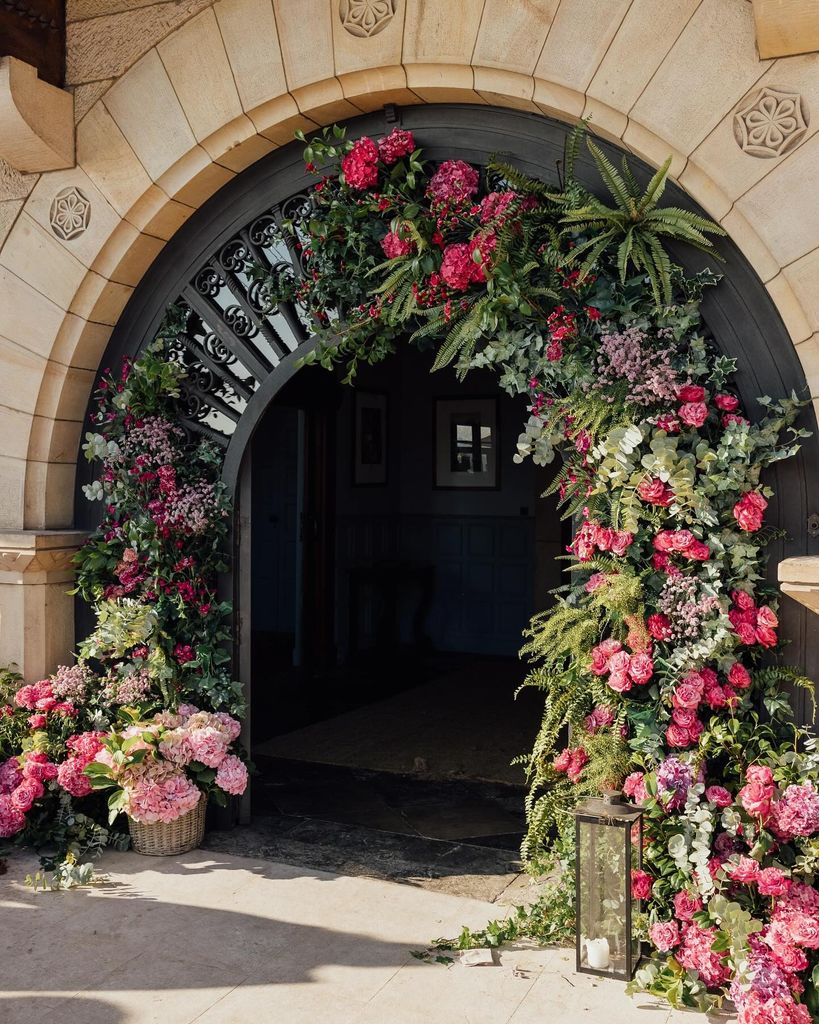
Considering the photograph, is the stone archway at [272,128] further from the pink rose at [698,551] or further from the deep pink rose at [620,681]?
the deep pink rose at [620,681]

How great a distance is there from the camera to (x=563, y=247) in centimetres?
371

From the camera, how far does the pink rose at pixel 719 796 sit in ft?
10.7

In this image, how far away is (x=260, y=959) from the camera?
3.45 metres

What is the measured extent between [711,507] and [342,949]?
1.89 metres

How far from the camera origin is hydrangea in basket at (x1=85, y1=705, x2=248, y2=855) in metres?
4.21

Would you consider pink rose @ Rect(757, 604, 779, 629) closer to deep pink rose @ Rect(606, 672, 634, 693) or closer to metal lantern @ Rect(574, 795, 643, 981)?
deep pink rose @ Rect(606, 672, 634, 693)

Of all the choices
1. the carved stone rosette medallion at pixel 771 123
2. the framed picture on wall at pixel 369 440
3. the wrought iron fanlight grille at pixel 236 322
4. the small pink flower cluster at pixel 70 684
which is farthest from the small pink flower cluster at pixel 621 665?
the framed picture on wall at pixel 369 440

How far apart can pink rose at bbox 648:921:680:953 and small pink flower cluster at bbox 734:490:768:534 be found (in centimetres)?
124

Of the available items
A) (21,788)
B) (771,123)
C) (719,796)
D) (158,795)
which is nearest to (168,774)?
(158,795)

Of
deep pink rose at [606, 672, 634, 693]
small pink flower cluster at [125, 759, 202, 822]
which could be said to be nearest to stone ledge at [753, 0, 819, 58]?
deep pink rose at [606, 672, 634, 693]

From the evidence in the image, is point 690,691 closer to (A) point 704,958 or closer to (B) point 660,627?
(B) point 660,627

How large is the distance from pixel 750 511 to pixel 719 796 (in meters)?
0.89

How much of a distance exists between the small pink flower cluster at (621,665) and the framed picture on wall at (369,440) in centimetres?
569

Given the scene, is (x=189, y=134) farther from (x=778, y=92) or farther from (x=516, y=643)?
(x=516, y=643)
